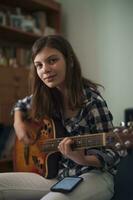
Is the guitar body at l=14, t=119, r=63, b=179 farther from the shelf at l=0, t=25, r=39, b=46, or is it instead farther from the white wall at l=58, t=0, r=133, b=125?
the white wall at l=58, t=0, r=133, b=125

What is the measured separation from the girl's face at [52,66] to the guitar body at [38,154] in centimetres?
19

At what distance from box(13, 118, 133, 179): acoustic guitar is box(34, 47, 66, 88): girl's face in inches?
7.5

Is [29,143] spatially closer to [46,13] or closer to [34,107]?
[34,107]

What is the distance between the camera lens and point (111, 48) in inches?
133

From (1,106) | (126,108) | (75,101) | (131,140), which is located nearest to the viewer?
(131,140)

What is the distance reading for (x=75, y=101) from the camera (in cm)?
147

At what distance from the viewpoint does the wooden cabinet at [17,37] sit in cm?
283

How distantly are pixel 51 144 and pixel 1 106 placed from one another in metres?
1.39

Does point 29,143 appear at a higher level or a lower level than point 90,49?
lower

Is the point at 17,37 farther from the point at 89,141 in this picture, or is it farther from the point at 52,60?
the point at 89,141

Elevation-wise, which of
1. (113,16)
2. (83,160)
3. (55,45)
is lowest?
(83,160)

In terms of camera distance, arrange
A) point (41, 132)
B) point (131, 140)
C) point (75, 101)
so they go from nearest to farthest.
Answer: point (131, 140), point (75, 101), point (41, 132)

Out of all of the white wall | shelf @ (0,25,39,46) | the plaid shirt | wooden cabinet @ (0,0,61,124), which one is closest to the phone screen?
the plaid shirt

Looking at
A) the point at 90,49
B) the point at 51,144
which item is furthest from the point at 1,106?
the point at 51,144
